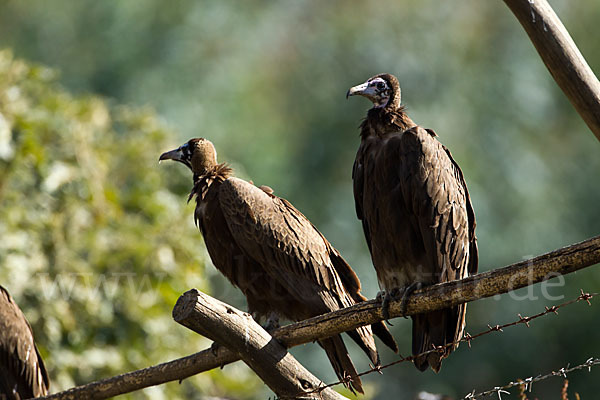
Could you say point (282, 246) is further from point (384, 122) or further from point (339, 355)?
point (384, 122)

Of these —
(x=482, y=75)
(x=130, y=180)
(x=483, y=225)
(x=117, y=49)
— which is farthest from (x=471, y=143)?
(x=130, y=180)

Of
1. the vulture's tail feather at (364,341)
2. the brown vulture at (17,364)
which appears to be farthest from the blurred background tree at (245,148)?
the vulture's tail feather at (364,341)

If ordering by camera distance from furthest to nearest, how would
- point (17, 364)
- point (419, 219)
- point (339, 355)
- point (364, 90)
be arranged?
point (17, 364), point (364, 90), point (339, 355), point (419, 219)

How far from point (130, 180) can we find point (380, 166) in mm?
3572

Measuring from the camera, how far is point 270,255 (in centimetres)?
545

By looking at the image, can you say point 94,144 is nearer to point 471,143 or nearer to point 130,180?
point 130,180

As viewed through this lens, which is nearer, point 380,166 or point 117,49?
point 380,166

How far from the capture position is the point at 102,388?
15.6ft

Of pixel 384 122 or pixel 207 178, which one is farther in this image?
pixel 207 178

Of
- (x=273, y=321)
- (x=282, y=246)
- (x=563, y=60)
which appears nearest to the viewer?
(x=563, y=60)

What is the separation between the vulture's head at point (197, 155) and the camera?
5.94 metres

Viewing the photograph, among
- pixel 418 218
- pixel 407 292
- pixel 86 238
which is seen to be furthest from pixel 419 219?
pixel 86 238

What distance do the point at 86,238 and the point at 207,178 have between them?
1.92 m

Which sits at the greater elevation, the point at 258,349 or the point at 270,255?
the point at 270,255
